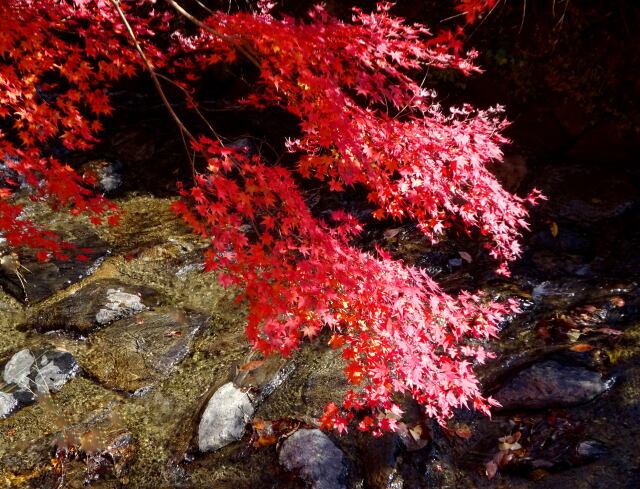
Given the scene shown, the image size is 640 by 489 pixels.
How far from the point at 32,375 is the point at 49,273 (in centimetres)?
169

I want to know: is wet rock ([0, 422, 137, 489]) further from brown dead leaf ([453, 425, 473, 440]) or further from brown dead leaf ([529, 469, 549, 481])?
brown dead leaf ([529, 469, 549, 481])

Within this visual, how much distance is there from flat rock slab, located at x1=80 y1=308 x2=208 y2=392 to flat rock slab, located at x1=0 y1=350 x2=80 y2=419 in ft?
0.58

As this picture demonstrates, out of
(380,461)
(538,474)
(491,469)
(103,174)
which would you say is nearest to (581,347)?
(538,474)

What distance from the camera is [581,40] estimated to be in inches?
223

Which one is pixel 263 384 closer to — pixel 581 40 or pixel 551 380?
pixel 551 380

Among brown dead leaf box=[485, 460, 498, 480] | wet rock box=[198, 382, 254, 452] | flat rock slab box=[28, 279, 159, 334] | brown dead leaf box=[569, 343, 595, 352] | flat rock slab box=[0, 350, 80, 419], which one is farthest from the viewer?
flat rock slab box=[28, 279, 159, 334]

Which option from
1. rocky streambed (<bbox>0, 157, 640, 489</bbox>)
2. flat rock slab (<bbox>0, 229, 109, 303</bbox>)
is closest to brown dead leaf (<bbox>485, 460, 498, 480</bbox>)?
rocky streambed (<bbox>0, 157, 640, 489</bbox>)

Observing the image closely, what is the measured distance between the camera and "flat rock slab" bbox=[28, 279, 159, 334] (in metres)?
5.02

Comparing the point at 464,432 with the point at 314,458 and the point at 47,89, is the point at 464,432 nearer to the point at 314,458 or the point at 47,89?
the point at 314,458

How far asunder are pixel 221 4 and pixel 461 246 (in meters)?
5.52

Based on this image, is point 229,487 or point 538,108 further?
point 538,108

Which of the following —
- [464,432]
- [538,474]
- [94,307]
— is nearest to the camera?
[538,474]

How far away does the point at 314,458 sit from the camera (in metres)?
3.48

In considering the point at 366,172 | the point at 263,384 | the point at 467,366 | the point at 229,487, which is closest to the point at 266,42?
the point at 366,172
